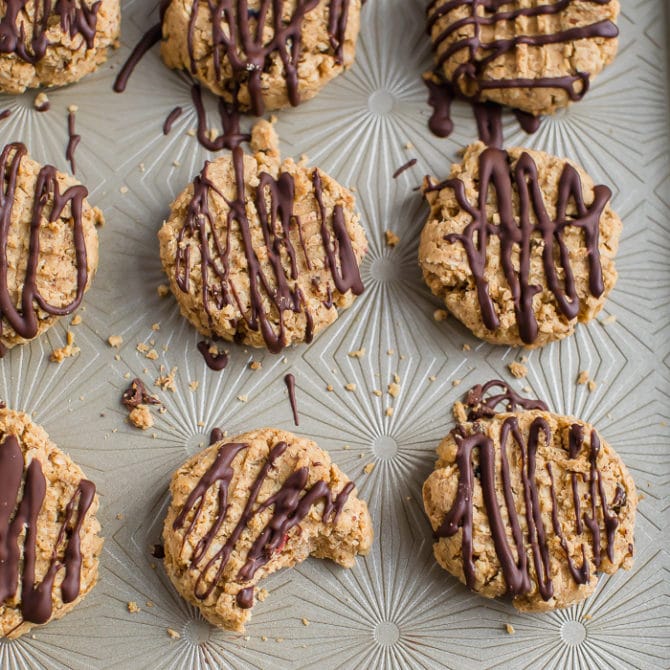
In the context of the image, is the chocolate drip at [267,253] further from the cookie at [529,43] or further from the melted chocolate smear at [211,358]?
the cookie at [529,43]

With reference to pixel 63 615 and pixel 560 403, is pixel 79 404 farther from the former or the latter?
pixel 560 403

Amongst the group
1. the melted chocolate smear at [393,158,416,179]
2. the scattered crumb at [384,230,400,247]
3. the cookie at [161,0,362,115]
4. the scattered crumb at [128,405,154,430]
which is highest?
the cookie at [161,0,362,115]

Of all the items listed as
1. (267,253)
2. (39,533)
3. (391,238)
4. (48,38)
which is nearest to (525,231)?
(391,238)

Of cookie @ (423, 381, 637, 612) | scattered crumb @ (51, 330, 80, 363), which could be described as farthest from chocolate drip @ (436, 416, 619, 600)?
scattered crumb @ (51, 330, 80, 363)

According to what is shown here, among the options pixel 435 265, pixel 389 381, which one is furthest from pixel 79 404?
pixel 435 265

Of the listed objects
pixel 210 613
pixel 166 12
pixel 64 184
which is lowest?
pixel 210 613

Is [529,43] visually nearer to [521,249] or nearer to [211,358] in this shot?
[521,249]

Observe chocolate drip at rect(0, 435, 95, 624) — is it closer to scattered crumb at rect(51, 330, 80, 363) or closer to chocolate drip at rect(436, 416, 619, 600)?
scattered crumb at rect(51, 330, 80, 363)
